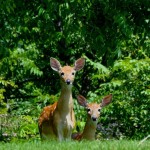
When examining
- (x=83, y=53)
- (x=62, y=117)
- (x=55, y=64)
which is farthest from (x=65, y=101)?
(x=83, y=53)

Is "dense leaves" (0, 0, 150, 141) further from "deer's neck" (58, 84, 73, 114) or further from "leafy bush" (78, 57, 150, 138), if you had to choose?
"deer's neck" (58, 84, 73, 114)

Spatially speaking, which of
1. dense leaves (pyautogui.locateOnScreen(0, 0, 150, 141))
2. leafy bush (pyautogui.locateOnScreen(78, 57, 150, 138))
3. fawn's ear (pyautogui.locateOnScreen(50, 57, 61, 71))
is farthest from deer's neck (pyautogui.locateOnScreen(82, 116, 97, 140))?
leafy bush (pyautogui.locateOnScreen(78, 57, 150, 138))

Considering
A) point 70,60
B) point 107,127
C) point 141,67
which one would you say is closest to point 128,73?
point 141,67

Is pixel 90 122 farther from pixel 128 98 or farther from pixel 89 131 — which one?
pixel 128 98

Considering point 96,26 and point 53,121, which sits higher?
point 96,26

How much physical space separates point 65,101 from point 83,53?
731 cm

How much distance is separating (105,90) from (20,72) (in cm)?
226

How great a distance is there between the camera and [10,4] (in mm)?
11836

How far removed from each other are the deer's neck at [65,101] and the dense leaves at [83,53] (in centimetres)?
113

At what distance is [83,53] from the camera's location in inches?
722

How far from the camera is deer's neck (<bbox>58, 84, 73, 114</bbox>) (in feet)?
36.0

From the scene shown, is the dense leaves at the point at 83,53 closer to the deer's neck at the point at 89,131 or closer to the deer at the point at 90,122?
the deer at the point at 90,122

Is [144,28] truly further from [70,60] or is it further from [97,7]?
[70,60]

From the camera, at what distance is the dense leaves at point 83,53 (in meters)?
12.1
